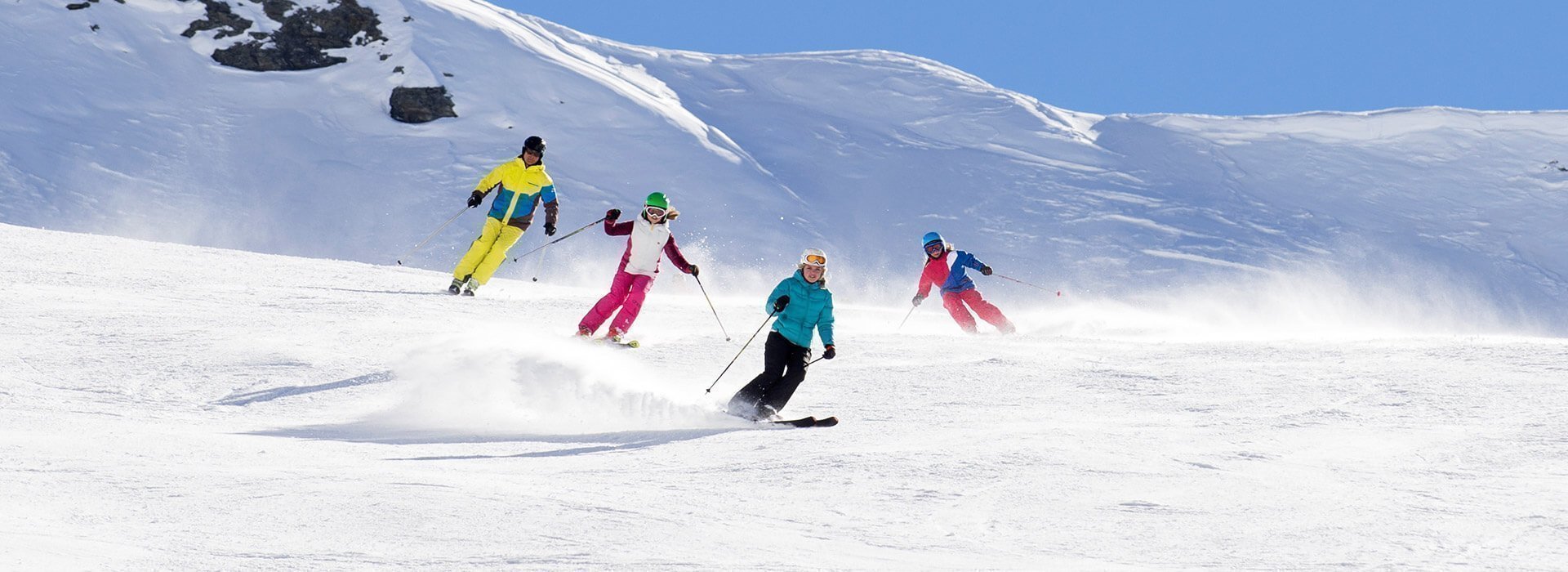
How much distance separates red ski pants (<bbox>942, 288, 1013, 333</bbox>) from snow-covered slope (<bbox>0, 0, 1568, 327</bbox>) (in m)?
12.1

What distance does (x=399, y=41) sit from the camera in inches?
1473

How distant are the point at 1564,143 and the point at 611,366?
40523mm

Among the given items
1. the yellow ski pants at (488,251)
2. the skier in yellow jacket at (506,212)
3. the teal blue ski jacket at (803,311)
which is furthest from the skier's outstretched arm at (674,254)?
the teal blue ski jacket at (803,311)

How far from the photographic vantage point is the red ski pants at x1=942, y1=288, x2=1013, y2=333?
13156 mm

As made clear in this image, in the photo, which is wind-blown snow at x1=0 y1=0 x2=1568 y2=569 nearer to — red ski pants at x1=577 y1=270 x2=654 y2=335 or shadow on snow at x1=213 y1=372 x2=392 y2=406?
shadow on snow at x1=213 y1=372 x2=392 y2=406

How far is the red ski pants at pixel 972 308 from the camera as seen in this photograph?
43.2 ft

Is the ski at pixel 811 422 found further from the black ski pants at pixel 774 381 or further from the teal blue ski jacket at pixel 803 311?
the teal blue ski jacket at pixel 803 311

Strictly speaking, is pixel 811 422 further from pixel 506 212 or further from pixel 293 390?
pixel 506 212

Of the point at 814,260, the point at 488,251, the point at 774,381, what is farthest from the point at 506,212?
the point at 774,381

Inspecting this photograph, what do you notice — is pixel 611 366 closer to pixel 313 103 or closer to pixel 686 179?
pixel 686 179

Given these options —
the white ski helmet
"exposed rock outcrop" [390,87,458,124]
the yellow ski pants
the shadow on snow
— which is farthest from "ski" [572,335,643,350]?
"exposed rock outcrop" [390,87,458,124]

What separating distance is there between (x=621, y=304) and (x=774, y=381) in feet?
9.33

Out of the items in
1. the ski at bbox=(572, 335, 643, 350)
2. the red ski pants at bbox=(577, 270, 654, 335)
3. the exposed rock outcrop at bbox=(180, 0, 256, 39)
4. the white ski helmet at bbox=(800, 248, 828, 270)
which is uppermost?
the exposed rock outcrop at bbox=(180, 0, 256, 39)

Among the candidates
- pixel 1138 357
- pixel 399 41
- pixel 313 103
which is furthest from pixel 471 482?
pixel 399 41
